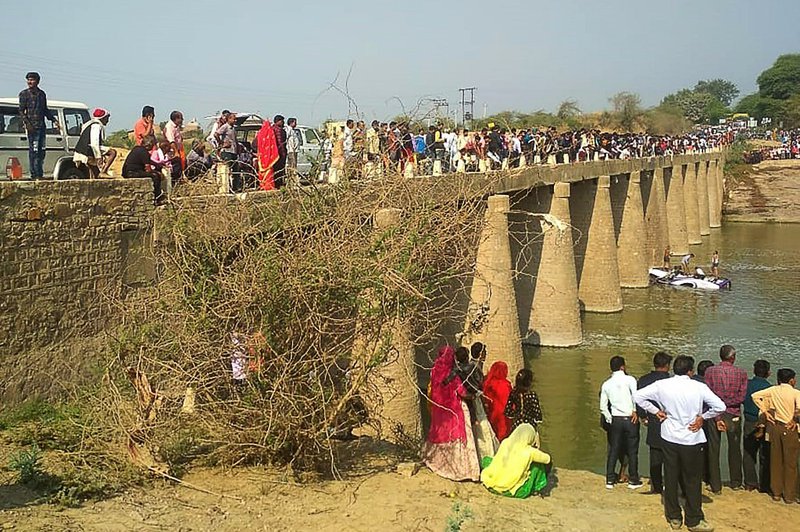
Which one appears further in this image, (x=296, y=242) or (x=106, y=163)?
(x=106, y=163)

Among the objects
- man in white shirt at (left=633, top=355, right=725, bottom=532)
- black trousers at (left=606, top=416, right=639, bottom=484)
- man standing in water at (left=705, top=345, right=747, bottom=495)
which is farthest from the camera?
black trousers at (left=606, top=416, right=639, bottom=484)

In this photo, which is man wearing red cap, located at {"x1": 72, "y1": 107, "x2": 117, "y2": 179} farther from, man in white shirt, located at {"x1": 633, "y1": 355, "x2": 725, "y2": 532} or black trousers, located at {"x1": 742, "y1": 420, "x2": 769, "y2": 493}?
black trousers, located at {"x1": 742, "y1": 420, "x2": 769, "y2": 493}

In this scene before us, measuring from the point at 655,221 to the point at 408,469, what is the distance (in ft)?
89.8

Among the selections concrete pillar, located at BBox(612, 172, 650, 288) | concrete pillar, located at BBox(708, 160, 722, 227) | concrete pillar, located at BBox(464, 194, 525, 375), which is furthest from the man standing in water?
concrete pillar, located at BBox(708, 160, 722, 227)

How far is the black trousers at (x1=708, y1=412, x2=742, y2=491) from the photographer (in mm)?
8773

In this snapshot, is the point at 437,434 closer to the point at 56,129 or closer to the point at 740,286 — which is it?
the point at 56,129

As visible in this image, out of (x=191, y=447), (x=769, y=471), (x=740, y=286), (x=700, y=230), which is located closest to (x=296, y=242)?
(x=191, y=447)

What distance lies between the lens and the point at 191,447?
28.3 ft

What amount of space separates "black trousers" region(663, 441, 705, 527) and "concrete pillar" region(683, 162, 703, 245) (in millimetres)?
38494

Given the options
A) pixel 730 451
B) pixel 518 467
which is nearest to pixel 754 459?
pixel 730 451

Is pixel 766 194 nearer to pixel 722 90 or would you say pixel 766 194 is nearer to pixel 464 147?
pixel 464 147

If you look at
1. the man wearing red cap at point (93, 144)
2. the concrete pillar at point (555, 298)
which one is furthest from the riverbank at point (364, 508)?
the concrete pillar at point (555, 298)

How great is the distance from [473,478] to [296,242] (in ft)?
10.3

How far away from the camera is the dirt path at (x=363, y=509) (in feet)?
22.5
